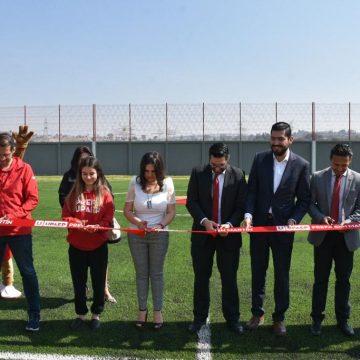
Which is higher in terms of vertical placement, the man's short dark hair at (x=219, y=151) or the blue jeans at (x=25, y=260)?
the man's short dark hair at (x=219, y=151)

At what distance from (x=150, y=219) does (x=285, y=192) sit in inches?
58.1

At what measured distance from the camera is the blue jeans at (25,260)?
16.3 ft

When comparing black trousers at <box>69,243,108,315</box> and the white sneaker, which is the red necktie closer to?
black trousers at <box>69,243,108,315</box>

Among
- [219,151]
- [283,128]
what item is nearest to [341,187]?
[283,128]

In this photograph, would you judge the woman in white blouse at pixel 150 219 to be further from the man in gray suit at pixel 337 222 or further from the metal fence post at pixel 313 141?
the metal fence post at pixel 313 141

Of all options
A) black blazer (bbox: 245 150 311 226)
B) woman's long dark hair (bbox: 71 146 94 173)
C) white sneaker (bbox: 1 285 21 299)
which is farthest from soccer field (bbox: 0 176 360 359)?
woman's long dark hair (bbox: 71 146 94 173)

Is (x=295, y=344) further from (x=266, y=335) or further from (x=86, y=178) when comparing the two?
(x=86, y=178)

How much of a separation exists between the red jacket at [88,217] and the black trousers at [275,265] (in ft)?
5.33

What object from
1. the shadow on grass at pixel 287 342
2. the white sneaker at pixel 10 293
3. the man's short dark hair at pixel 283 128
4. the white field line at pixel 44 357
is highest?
the man's short dark hair at pixel 283 128

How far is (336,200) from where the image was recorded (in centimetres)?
500

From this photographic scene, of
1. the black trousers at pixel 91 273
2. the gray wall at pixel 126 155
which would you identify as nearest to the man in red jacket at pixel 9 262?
the black trousers at pixel 91 273

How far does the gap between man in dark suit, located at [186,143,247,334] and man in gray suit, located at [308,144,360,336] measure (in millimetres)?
811

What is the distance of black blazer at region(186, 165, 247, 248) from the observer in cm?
502

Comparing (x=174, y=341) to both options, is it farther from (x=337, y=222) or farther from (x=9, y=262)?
(x=9, y=262)
